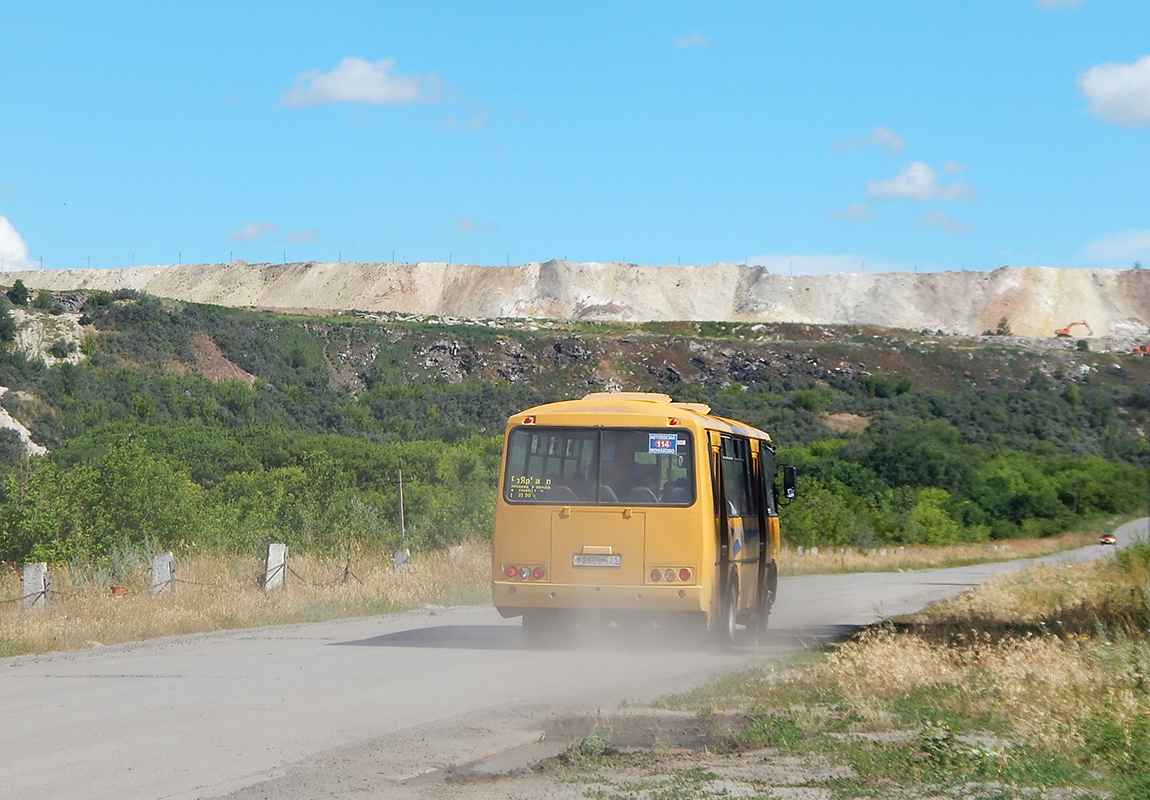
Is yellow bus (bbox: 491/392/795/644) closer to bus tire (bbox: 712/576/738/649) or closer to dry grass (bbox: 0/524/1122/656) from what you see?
bus tire (bbox: 712/576/738/649)

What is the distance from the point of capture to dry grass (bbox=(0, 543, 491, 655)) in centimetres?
1692

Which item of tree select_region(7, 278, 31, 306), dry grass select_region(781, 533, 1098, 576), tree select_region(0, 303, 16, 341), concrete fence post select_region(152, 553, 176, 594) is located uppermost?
tree select_region(7, 278, 31, 306)

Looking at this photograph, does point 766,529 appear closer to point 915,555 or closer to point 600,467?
point 600,467

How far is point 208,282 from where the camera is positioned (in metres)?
189

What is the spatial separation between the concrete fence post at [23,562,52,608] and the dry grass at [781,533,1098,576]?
25.1 meters

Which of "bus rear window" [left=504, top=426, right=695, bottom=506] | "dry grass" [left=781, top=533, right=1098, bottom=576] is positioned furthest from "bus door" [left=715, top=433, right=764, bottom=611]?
"dry grass" [left=781, top=533, right=1098, bottom=576]

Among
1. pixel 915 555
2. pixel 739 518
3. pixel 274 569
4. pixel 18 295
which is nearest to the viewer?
pixel 739 518

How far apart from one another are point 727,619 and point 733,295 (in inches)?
6221

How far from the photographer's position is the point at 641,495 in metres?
16.1

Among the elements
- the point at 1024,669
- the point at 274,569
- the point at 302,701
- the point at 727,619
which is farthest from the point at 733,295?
the point at 302,701

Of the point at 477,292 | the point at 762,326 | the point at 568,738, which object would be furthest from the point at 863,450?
the point at 477,292

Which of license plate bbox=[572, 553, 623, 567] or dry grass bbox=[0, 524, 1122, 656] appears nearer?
license plate bbox=[572, 553, 623, 567]

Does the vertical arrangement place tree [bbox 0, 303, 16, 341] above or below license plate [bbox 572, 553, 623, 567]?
above

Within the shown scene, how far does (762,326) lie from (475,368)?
39590 mm
